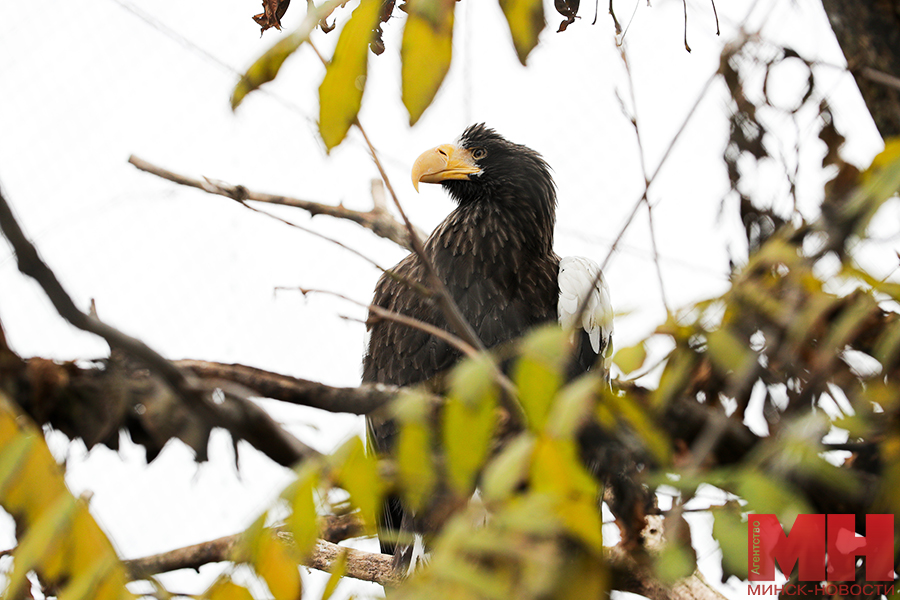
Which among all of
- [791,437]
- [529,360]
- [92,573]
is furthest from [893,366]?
[92,573]

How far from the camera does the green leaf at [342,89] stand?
0.50m

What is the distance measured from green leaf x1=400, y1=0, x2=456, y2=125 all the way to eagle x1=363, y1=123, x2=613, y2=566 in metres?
1.37

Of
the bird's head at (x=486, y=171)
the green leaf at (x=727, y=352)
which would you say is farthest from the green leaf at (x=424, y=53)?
the bird's head at (x=486, y=171)

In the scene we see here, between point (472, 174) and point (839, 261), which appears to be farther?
point (472, 174)

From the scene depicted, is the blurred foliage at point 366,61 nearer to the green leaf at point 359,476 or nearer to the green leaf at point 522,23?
the green leaf at point 522,23

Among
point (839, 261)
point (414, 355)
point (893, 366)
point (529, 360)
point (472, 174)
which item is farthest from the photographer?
point (472, 174)

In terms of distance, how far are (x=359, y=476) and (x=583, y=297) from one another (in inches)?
65.5

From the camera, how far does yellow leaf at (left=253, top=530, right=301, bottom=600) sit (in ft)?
1.90

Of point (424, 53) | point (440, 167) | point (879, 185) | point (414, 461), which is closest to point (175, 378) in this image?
point (414, 461)

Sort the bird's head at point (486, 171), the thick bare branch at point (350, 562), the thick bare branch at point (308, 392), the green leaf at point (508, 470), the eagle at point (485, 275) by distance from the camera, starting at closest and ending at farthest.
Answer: the green leaf at point (508, 470), the thick bare branch at point (308, 392), the thick bare branch at point (350, 562), the eagle at point (485, 275), the bird's head at point (486, 171)

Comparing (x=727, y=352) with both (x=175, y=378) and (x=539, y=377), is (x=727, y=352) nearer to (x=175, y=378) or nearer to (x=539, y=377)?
(x=539, y=377)

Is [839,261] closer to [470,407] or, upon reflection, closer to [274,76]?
[470,407]

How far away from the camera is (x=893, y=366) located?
745 millimetres

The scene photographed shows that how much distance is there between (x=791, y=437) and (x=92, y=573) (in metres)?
0.59
